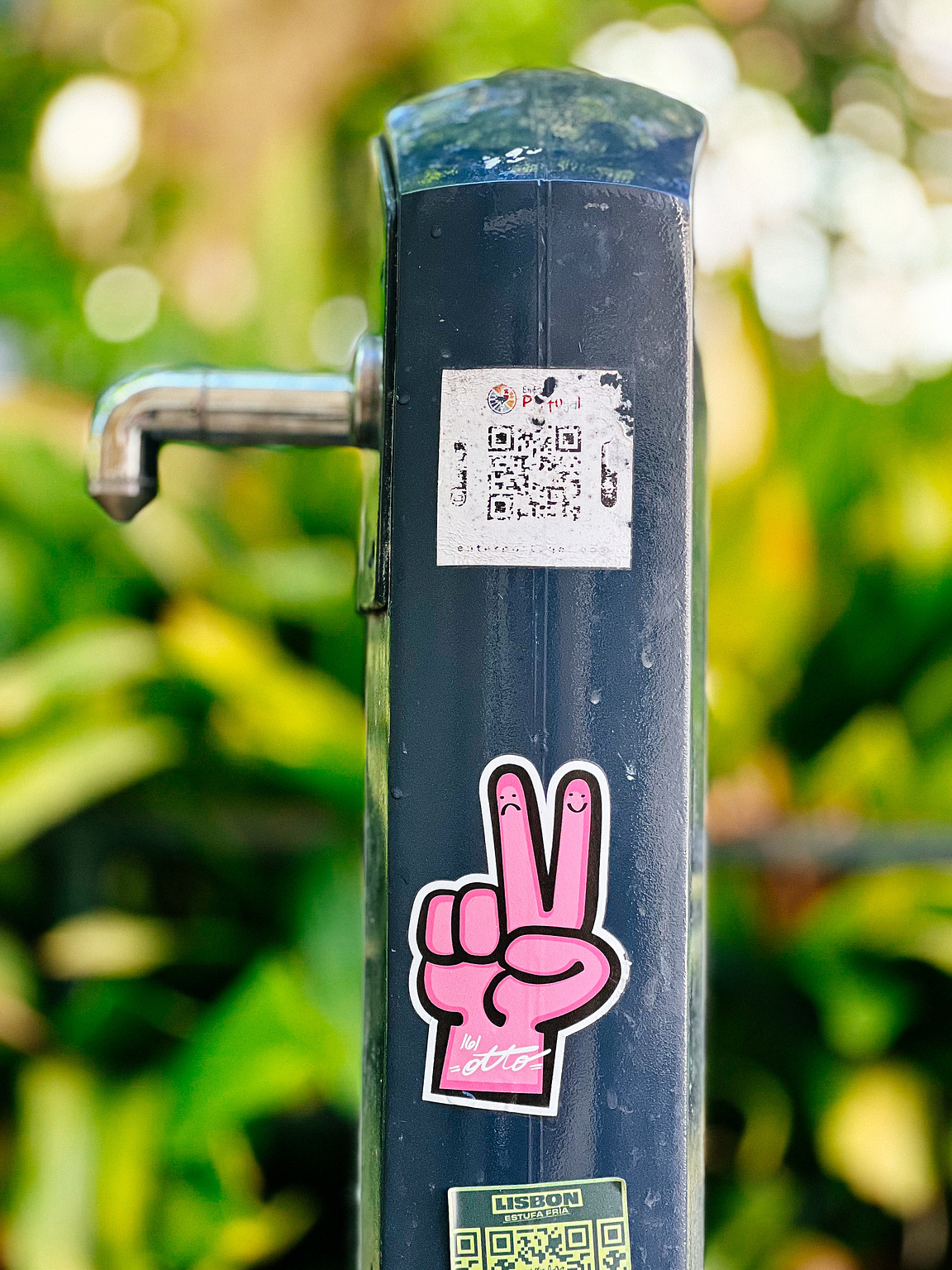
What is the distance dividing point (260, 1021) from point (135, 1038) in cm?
34

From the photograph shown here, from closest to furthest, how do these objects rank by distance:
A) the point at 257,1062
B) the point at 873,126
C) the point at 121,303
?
the point at 257,1062
the point at 121,303
the point at 873,126

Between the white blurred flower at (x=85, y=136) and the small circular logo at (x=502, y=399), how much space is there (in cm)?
272

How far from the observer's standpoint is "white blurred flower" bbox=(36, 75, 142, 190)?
303 cm

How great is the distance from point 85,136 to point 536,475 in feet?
9.64

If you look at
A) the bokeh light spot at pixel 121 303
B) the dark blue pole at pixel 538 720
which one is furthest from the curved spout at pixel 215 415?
the bokeh light spot at pixel 121 303

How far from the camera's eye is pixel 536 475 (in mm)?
670

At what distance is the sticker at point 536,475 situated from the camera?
67cm

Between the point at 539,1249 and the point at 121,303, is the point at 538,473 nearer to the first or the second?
the point at 539,1249

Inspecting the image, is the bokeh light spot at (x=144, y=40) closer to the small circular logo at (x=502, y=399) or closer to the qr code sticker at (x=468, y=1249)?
the small circular logo at (x=502, y=399)

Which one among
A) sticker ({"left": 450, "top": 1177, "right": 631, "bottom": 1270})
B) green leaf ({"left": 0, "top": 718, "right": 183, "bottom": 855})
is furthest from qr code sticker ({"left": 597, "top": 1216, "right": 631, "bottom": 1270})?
green leaf ({"left": 0, "top": 718, "right": 183, "bottom": 855})

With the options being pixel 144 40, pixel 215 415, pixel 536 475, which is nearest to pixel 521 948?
pixel 536 475

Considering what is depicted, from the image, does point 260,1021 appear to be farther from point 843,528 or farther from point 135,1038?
point 843,528

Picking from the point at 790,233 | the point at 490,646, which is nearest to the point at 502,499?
the point at 490,646

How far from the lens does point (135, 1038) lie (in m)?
1.80
